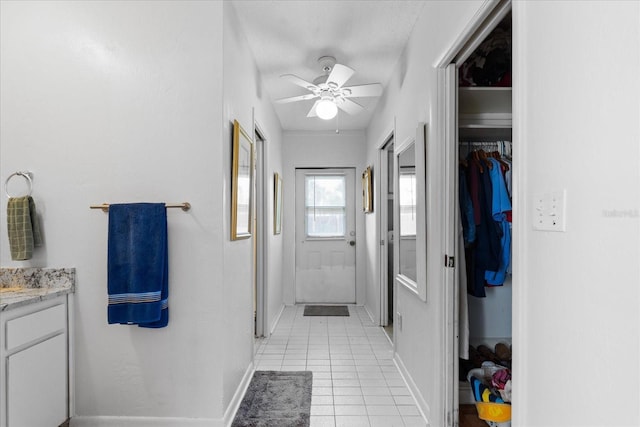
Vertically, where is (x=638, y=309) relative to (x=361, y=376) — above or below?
above

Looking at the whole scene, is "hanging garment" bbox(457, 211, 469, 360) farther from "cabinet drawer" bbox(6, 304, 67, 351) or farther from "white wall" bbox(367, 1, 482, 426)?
"cabinet drawer" bbox(6, 304, 67, 351)

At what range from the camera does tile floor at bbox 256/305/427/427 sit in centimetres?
238

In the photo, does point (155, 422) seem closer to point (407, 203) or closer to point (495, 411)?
point (495, 411)

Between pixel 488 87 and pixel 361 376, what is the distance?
220 cm

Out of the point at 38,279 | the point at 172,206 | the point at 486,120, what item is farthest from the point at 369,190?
the point at 38,279

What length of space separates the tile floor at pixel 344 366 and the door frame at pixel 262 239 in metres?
0.23

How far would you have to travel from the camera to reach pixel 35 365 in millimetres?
1861

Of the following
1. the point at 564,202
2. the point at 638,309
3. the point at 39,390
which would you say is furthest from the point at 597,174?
the point at 39,390

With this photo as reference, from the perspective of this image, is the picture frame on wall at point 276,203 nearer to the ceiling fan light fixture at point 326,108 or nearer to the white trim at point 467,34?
the ceiling fan light fixture at point 326,108

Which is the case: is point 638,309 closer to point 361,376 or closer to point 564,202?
point 564,202

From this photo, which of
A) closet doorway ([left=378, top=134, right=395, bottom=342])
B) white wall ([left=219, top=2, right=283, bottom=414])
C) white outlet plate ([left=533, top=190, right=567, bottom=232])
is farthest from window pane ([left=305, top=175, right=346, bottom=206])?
white outlet plate ([left=533, top=190, right=567, bottom=232])

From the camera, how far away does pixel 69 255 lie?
2.16 meters

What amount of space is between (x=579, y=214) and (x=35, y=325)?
226cm

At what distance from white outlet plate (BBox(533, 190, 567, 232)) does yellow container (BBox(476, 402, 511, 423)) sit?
1365 millimetres
